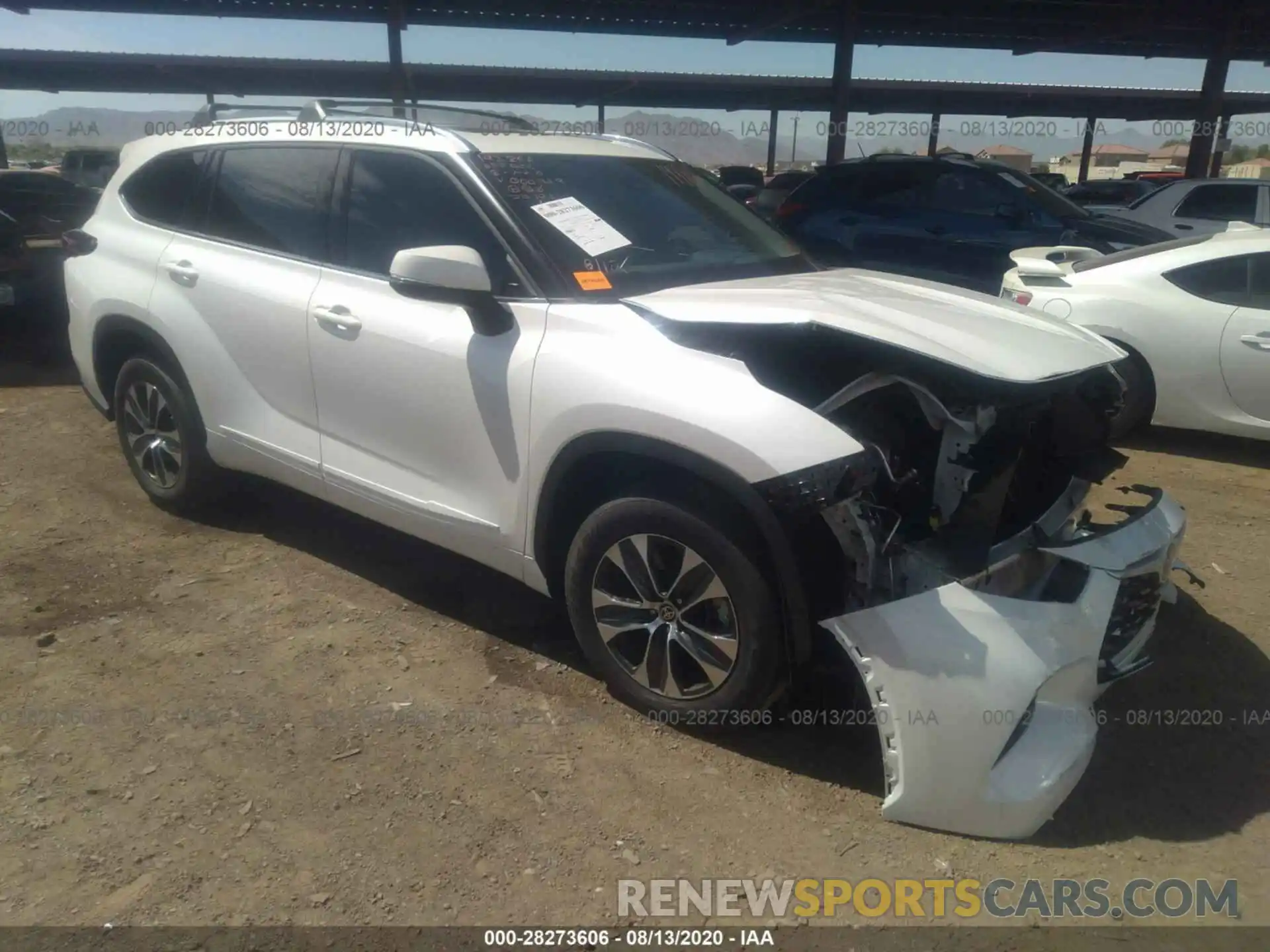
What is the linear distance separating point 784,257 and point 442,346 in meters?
1.46

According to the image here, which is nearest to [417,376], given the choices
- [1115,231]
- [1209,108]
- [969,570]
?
[969,570]

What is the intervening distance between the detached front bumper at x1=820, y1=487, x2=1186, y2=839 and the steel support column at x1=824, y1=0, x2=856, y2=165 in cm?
1546

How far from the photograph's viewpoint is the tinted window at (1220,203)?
10.6m

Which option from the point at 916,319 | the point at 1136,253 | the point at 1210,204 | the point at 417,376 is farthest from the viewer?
the point at 1210,204

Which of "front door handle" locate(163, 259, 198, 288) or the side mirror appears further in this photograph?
"front door handle" locate(163, 259, 198, 288)

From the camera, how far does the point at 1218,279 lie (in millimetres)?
5613

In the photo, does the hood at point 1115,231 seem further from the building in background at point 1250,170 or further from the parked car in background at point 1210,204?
the building in background at point 1250,170

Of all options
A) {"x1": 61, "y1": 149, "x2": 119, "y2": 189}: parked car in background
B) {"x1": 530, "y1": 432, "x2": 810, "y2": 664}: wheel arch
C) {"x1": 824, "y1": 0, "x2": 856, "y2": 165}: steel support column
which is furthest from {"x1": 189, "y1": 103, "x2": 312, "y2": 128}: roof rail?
{"x1": 61, "y1": 149, "x2": 119, "y2": 189}: parked car in background

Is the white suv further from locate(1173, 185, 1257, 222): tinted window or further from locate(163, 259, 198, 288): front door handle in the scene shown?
locate(1173, 185, 1257, 222): tinted window

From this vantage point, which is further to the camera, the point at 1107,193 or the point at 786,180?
the point at 1107,193

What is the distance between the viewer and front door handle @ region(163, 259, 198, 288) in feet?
13.1

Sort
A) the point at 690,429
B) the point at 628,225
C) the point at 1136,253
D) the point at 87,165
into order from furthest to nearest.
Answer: the point at 87,165
the point at 1136,253
the point at 628,225
the point at 690,429

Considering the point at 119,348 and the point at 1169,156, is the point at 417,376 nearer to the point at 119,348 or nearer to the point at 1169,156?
the point at 119,348

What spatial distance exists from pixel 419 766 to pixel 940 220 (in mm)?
7977
